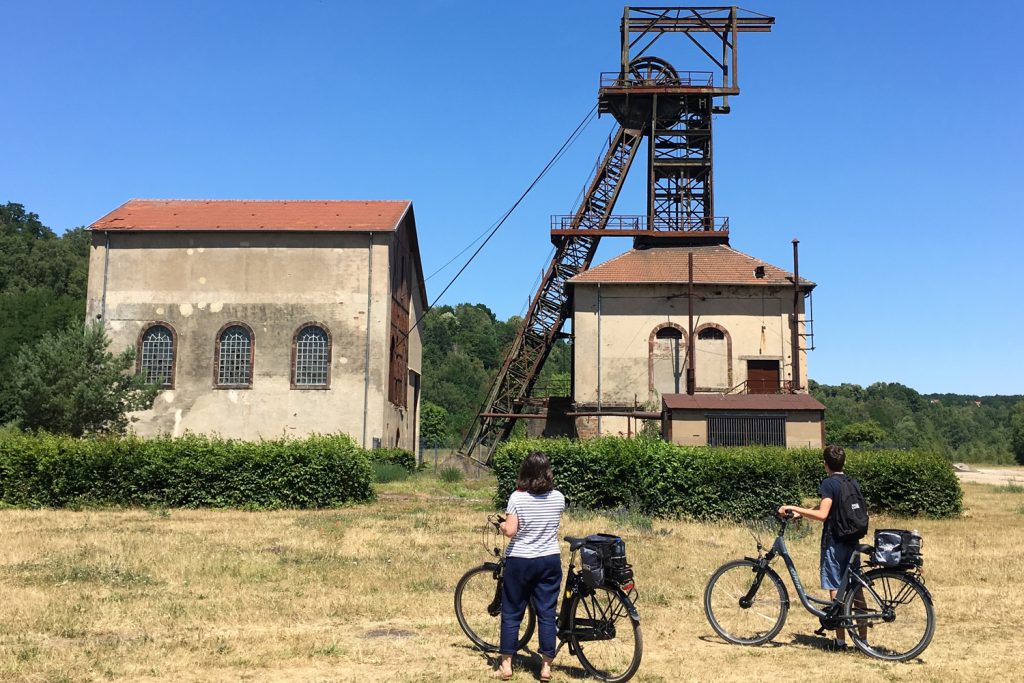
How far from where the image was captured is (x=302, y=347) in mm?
32406

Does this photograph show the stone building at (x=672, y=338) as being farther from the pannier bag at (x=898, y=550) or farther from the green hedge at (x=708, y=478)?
the pannier bag at (x=898, y=550)

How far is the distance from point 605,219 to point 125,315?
823 inches

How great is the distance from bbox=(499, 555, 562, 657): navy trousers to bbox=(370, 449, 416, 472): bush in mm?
23706

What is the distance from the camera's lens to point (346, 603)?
9367 millimetres

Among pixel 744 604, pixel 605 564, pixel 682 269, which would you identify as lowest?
pixel 744 604

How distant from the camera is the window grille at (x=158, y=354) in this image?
32.4 m

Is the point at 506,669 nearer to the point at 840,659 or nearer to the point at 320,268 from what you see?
the point at 840,659

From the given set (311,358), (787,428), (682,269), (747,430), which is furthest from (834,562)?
(682,269)

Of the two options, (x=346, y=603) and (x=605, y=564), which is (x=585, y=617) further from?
(x=346, y=603)

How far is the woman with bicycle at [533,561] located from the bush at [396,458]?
2375 centimetres

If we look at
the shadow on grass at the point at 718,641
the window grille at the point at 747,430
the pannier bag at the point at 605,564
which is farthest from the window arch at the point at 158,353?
the pannier bag at the point at 605,564

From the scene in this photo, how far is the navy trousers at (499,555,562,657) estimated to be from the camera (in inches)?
260

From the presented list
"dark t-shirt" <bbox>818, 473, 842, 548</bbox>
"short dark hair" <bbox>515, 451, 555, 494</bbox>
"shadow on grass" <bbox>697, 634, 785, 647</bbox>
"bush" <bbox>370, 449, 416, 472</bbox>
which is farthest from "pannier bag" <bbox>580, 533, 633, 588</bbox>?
"bush" <bbox>370, 449, 416, 472</bbox>

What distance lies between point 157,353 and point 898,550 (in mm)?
30999
